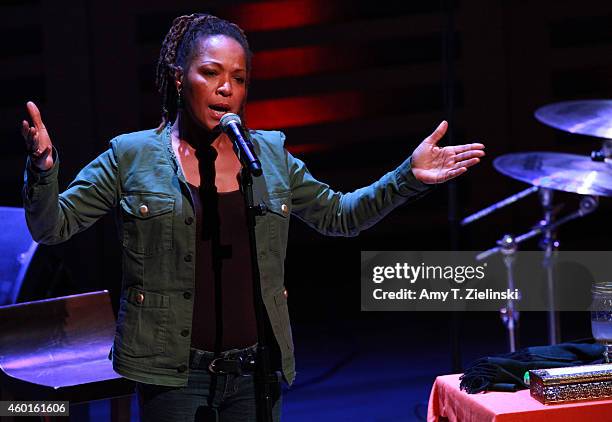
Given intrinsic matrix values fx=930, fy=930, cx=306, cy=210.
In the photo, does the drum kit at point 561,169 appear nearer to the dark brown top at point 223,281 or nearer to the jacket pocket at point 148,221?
the dark brown top at point 223,281

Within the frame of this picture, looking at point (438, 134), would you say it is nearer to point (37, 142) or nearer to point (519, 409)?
point (519, 409)

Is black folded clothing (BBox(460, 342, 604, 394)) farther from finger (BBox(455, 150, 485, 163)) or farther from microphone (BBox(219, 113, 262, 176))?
microphone (BBox(219, 113, 262, 176))

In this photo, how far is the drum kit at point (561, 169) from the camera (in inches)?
135

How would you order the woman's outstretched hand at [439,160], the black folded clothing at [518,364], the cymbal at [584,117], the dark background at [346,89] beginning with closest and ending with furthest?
the woman's outstretched hand at [439,160] → the black folded clothing at [518,364] → the cymbal at [584,117] → the dark background at [346,89]

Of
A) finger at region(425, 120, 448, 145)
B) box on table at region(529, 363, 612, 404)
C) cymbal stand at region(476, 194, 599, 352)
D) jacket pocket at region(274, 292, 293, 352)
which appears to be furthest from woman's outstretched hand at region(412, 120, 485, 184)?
cymbal stand at region(476, 194, 599, 352)

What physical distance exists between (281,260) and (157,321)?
0.34 meters

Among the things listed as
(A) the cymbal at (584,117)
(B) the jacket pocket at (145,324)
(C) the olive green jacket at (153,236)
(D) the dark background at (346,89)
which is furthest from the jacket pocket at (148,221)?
(D) the dark background at (346,89)

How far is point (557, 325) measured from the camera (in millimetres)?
4105

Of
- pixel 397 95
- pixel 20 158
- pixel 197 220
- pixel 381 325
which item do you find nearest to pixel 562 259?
pixel 381 325

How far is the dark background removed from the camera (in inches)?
233

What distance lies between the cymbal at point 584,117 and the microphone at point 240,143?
1753mm

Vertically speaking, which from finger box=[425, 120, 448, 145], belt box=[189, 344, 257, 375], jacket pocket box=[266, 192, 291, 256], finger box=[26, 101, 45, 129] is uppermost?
finger box=[26, 101, 45, 129]

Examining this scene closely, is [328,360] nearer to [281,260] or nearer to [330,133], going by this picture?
[330,133]

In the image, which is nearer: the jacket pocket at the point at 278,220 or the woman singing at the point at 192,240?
the woman singing at the point at 192,240
